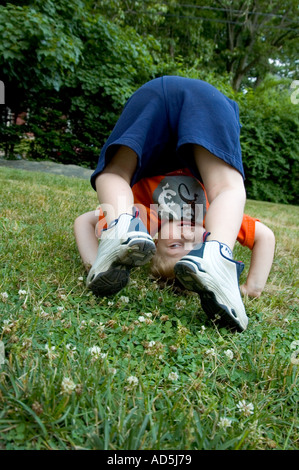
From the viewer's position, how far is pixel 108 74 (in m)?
10.5

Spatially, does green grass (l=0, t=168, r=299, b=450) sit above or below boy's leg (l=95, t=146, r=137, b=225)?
below

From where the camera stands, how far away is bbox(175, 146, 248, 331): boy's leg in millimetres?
1468

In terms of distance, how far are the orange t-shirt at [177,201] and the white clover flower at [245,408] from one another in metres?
1.15

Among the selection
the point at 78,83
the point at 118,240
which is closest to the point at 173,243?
the point at 118,240

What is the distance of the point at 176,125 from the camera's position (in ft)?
6.53

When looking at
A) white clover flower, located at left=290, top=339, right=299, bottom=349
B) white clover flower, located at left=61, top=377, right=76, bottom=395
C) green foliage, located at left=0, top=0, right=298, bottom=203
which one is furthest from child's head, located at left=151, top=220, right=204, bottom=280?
green foliage, located at left=0, top=0, right=298, bottom=203

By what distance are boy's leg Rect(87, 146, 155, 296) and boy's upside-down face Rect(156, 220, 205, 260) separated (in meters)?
0.33

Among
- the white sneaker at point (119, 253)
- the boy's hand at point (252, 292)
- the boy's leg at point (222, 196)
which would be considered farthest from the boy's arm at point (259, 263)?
the white sneaker at point (119, 253)

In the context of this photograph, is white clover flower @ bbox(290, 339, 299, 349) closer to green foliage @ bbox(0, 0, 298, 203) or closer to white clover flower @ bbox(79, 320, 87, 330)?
white clover flower @ bbox(79, 320, 87, 330)

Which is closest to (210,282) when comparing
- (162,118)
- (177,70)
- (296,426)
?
(296,426)

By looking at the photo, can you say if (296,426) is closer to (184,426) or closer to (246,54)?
(184,426)

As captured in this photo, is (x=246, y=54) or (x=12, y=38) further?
(x=246, y=54)

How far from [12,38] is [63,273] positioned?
7.60 meters

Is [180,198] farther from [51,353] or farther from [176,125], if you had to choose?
[51,353]
